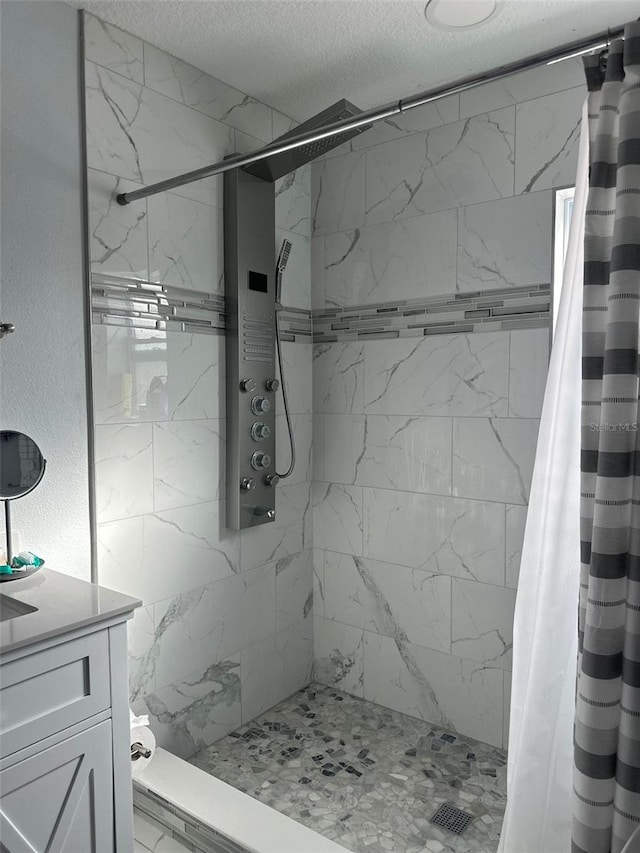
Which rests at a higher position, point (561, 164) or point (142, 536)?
point (561, 164)

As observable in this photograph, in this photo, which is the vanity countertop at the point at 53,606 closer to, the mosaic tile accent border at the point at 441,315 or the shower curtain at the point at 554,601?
the shower curtain at the point at 554,601

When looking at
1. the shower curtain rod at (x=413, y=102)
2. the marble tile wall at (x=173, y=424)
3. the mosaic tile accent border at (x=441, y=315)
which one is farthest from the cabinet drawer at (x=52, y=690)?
the mosaic tile accent border at (x=441, y=315)

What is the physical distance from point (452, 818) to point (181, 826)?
85 cm

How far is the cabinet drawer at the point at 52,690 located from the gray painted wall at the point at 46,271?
56 cm

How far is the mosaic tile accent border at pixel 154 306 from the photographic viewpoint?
2.00 meters

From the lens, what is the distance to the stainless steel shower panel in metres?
2.37

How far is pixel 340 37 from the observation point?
2.06 metres

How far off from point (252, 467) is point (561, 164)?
1575mm

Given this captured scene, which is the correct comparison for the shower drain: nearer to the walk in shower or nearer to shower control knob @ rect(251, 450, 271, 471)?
the walk in shower

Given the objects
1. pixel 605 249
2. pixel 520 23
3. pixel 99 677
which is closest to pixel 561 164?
pixel 520 23

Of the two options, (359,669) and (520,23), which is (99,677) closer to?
(359,669)

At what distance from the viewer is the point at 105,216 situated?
1.99m

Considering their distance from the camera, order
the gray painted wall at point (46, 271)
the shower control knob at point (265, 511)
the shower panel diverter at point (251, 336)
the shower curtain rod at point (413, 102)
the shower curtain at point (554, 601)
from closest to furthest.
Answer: the shower curtain rod at point (413, 102)
the shower curtain at point (554, 601)
the gray painted wall at point (46, 271)
the shower panel diverter at point (251, 336)
the shower control knob at point (265, 511)

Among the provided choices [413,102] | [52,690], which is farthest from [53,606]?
[413,102]
